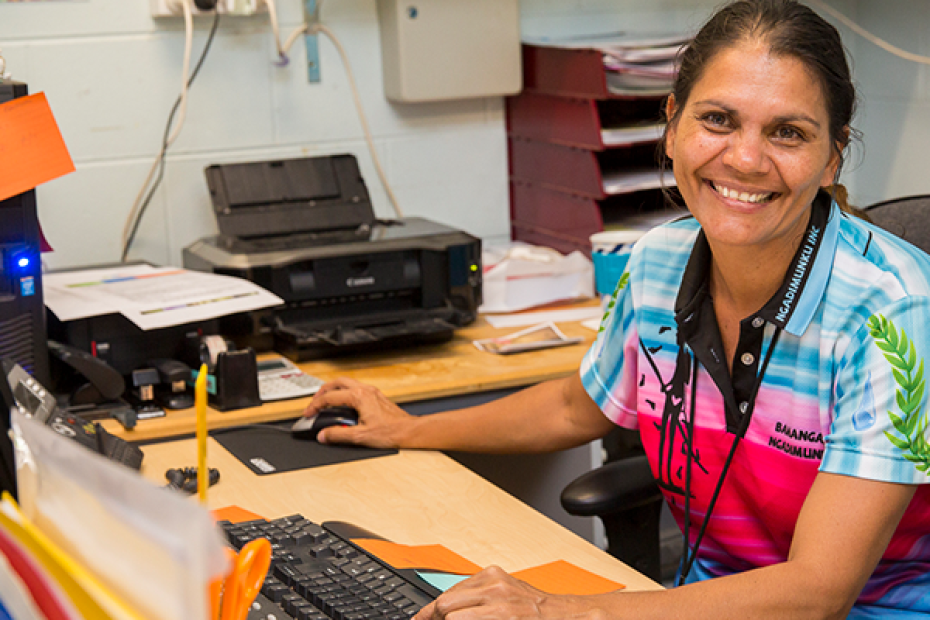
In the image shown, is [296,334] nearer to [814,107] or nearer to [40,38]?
[40,38]

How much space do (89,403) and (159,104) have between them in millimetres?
838

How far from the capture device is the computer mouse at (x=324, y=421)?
4.90ft

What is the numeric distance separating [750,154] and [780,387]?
264mm

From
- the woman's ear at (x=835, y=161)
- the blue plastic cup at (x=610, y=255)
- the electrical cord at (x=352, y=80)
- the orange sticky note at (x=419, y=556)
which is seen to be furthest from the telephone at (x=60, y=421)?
the electrical cord at (x=352, y=80)

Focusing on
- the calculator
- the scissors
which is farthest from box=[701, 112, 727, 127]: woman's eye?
the calculator

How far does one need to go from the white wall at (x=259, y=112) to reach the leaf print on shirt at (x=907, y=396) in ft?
3.41

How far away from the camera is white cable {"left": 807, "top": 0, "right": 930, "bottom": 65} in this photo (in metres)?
2.54

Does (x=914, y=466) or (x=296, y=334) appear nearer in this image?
(x=914, y=466)

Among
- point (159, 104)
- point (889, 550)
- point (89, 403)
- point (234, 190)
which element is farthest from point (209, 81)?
point (889, 550)

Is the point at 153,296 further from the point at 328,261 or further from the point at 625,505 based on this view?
the point at 625,505

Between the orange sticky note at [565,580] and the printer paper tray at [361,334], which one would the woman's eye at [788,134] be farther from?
the printer paper tray at [361,334]

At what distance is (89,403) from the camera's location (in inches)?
63.1

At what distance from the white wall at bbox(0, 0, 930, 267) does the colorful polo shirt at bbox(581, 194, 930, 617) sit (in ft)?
2.80

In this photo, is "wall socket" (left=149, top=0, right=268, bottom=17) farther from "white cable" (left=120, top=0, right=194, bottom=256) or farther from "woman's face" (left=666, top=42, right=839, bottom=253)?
"woman's face" (left=666, top=42, right=839, bottom=253)
